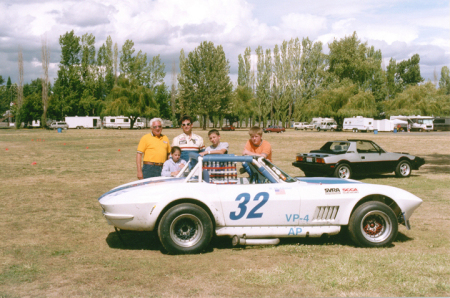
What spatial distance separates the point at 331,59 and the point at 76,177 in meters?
58.4

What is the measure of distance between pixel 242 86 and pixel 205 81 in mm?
15754

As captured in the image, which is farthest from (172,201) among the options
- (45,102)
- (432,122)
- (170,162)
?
(45,102)

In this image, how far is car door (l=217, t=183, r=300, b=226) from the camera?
546 cm

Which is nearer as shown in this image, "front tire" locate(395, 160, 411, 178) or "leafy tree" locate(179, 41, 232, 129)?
"front tire" locate(395, 160, 411, 178)

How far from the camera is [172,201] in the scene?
5.36 m

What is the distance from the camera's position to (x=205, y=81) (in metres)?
67.5

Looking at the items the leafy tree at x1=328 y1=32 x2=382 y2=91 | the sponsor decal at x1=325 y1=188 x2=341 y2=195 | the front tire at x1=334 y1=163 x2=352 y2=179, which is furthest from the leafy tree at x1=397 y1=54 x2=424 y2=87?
the sponsor decal at x1=325 y1=188 x2=341 y2=195

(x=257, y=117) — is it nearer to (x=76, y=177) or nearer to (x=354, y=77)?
(x=354, y=77)

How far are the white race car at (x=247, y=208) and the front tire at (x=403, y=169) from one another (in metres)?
8.56

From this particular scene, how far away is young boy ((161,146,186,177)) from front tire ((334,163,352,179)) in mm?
7316

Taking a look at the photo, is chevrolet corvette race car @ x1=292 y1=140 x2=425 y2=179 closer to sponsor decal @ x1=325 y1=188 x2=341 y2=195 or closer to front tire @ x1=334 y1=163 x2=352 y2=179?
front tire @ x1=334 y1=163 x2=352 y2=179

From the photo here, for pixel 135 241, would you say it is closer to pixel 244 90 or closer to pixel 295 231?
pixel 295 231

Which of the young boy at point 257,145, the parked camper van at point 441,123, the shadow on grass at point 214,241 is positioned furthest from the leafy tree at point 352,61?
the shadow on grass at point 214,241

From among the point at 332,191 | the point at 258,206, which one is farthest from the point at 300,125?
the point at 258,206
